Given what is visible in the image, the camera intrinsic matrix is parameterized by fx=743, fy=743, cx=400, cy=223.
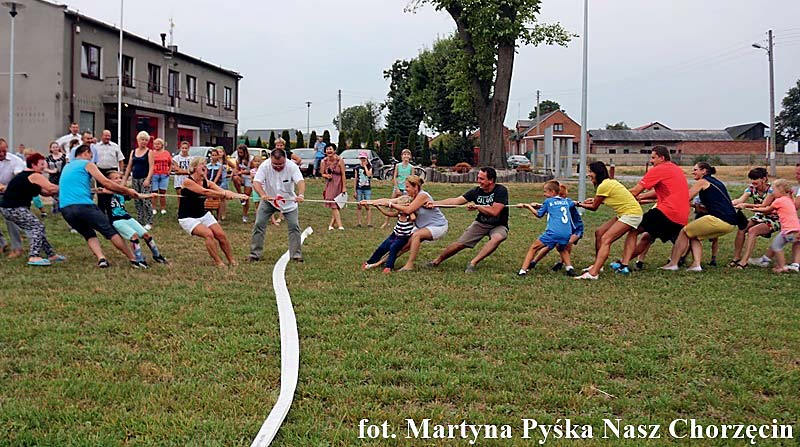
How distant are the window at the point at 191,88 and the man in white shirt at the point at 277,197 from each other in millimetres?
37500

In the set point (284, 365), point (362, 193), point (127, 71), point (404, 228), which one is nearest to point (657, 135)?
point (127, 71)

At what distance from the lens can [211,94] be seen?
50156 mm

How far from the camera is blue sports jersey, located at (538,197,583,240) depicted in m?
9.93

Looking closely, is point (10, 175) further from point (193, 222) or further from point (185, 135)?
point (185, 135)

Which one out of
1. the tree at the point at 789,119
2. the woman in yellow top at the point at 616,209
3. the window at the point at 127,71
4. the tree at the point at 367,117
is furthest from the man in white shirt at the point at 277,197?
the tree at the point at 789,119

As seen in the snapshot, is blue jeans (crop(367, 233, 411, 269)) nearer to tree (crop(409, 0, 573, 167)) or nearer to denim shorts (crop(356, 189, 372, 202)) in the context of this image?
denim shorts (crop(356, 189, 372, 202))

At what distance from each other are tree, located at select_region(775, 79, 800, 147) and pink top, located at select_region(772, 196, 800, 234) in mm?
101998

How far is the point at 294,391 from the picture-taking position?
16.0ft

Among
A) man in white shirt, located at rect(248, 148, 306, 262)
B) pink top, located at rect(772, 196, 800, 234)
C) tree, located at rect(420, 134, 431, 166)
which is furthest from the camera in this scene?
tree, located at rect(420, 134, 431, 166)

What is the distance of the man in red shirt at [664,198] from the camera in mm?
10266

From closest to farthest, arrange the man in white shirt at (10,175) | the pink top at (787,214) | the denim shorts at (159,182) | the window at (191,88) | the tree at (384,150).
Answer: the pink top at (787,214)
the man in white shirt at (10,175)
the denim shorts at (159,182)
the window at (191,88)
the tree at (384,150)

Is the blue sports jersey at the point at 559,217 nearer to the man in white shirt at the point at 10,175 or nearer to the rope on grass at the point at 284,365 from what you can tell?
the rope on grass at the point at 284,365

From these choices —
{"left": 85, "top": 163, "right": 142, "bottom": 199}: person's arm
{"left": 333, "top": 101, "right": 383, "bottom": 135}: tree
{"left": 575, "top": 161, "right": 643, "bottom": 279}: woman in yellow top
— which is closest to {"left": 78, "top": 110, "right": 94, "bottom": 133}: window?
{"left": 85, "top": 163, "right": 142, "bottom": 199}: person's arm

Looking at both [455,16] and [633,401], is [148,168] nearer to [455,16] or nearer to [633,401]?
[633,401]
